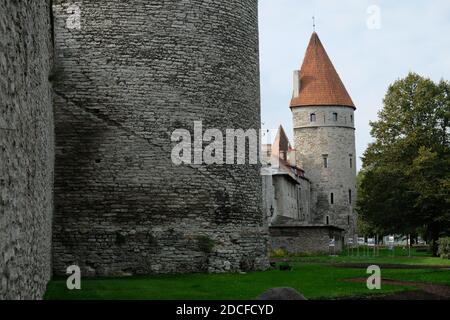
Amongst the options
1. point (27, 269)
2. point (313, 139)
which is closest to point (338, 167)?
point (313, 139)

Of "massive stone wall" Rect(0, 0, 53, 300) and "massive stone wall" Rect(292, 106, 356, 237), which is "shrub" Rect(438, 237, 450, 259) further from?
"massive stone wall" Rect(292, 106, 356, 237)

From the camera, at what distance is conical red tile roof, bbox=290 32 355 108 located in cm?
6109

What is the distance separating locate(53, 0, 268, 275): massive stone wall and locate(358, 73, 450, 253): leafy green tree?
840 inches

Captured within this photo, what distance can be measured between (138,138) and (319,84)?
45.1m

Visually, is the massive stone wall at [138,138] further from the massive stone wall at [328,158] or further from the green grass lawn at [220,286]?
the massive stone wall at [328,158]

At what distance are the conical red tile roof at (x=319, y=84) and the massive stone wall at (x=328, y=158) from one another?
0.58 m

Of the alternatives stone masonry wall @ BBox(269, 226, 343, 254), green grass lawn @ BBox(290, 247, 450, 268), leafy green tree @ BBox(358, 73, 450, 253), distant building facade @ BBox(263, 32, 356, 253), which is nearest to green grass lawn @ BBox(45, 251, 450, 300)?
green grass lawn @ BBox(290, 247, 450, 268)

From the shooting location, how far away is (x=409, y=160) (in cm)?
4019

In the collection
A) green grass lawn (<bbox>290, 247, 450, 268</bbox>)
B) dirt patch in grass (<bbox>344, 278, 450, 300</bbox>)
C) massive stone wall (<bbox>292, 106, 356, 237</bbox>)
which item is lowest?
dirt patch in grass (<bbox>344, 278, 450, 300</bbox>)

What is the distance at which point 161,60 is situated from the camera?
59.8ft

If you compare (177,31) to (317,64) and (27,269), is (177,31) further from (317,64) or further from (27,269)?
(317,64)

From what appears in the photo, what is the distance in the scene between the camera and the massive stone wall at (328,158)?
60750mm

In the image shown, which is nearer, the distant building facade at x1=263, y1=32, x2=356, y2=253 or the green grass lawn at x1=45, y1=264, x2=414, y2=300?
the green grass lawn at x1=45, y1=264, x2=414, y2=300

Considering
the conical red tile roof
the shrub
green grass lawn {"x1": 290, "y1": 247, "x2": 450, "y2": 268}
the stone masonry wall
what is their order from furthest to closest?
the conical red tile roof, the stone masonry wall, the shrub, green grass lawn {"x1": 290, "y1": 247, "x2": 450, "y2": 268}
